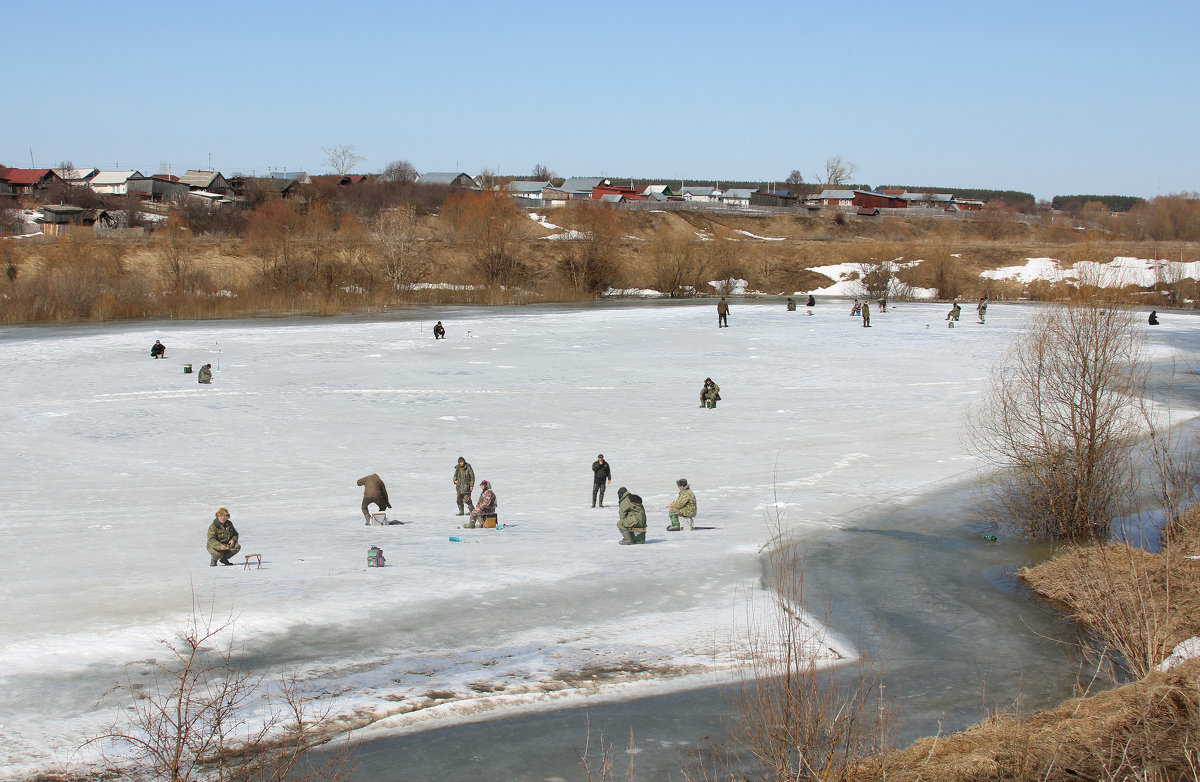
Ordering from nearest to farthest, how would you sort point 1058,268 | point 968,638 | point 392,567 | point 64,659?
point 64,659, point 968,638, point 392,567, point 1058,268

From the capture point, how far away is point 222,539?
46.2 feet

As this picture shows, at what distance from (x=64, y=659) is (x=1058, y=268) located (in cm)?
7261

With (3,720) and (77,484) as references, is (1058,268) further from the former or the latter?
(3,720)

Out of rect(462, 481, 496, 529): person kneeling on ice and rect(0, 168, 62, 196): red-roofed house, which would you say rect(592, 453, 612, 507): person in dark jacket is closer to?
rect(462, 481, 496, 529): person kneeling on ice

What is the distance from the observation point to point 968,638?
1212 centimetres

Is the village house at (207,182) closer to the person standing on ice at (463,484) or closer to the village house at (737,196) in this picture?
the village house at (737,196)

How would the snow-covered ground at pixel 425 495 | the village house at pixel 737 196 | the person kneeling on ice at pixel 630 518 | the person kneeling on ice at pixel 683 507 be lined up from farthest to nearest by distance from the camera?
the village house at pixel 737 196 < the person kneeling on ice at pixel 683 507 < the person kneeling on ice at pixel 630 518 < the snow-covered ground at pixel 425 495

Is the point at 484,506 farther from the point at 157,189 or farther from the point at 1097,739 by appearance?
the point at 157,189

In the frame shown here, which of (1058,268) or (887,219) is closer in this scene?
(1058,268)

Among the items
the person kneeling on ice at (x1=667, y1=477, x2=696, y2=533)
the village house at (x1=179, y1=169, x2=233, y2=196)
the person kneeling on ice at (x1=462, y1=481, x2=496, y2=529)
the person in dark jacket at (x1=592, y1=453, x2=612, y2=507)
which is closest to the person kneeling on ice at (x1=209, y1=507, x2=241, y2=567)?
the person kneeling on ice at (x1=462, y1=481, x2=496, y2=529)

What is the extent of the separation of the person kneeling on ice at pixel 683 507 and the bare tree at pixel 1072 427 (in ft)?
17.7

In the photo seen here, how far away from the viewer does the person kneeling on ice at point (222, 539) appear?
14.0 meters

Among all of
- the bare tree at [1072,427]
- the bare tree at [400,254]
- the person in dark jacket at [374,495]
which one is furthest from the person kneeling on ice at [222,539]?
the bare tree at [400,254]

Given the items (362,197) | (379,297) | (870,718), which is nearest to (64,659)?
(870,718)
